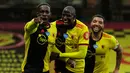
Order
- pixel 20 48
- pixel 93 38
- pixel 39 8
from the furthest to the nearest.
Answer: pixel 20 48, pixel 93 38, pixel 39 8

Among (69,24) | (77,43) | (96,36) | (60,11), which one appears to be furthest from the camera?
(60,11)

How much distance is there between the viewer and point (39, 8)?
6.21 metres

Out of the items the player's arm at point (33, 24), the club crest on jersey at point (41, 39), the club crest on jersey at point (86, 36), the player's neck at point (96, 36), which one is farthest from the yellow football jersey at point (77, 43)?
the player's arm at point (33, 24)

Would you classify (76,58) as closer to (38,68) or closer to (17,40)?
(38,68)

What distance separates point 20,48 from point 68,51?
4978 mm

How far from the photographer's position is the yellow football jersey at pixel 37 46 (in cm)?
634

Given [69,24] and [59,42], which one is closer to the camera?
[69,24]

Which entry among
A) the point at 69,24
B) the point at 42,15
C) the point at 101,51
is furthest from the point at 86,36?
the point at 42,15

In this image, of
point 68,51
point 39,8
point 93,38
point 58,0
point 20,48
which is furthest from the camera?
point 58,0

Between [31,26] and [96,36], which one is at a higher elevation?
[31,26]

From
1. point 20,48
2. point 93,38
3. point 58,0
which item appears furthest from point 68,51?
point 58,0

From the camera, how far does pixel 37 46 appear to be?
6.37 m

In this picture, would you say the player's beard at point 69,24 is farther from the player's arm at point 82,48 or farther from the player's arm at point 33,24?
the player's arm at point 33,24

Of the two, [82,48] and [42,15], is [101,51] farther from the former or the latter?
[42,15]
